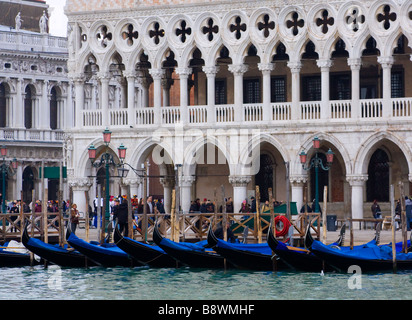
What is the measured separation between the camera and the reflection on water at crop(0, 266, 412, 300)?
1081 inches

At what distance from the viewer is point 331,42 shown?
38781 mm

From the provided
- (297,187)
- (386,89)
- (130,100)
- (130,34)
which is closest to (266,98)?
(297,187)

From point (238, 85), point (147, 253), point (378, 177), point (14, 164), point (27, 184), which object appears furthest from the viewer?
point (27, 184)

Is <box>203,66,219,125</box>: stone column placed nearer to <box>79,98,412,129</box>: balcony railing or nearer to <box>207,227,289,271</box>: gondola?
<box>79,98,412,129</box>: balcony railing

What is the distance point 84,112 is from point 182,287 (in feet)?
46.1

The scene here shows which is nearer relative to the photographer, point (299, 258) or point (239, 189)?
point (299, 258)

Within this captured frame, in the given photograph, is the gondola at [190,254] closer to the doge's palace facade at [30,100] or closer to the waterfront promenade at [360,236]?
the waterfront promenade at [360,236]

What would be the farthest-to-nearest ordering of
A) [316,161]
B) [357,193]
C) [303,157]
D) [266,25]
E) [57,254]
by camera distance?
[266,25] < [357,193] < [303,157] < [316,161] < [57,254]

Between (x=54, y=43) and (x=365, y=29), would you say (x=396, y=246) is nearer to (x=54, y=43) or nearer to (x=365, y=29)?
(x=365, y=29)

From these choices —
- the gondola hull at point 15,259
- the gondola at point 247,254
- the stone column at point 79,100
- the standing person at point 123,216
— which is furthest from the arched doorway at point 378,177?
the gondola hull at point 15,259

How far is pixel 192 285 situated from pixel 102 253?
3.30 meters

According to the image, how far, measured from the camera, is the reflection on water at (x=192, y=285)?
1081 inches

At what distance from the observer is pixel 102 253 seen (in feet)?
104

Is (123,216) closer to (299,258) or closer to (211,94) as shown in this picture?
(299,258)
